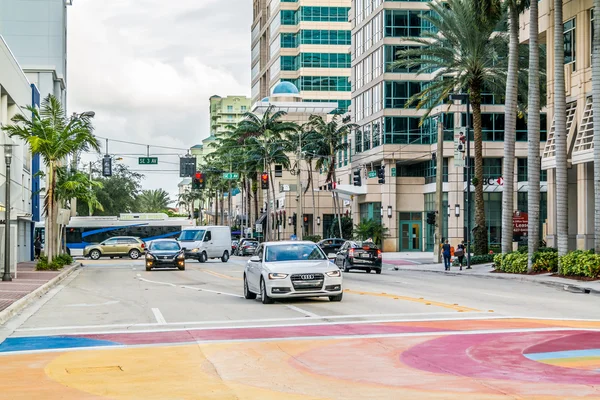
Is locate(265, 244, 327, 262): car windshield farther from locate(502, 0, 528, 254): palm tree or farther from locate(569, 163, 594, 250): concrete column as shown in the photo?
locate(502, 0, 528, 254): palm tree

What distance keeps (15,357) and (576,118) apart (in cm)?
3329

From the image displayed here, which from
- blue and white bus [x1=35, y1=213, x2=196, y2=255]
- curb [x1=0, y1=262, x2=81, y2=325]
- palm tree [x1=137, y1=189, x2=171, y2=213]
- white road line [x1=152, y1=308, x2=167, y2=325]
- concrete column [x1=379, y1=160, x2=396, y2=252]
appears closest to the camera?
white road line [x1=152, y1=308, x2=167, y2=325]

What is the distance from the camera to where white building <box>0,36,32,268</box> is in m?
46.2

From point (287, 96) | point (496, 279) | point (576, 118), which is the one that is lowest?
point (496, 279)

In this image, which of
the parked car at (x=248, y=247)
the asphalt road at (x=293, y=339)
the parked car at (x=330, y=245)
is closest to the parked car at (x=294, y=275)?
the asphalt road at (x=293, y=339)

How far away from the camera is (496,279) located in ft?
123

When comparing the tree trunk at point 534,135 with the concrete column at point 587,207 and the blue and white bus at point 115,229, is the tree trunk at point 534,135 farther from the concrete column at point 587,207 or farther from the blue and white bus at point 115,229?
the blue and white bus at point 115,229

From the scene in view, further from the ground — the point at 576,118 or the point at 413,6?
the point at 413,6

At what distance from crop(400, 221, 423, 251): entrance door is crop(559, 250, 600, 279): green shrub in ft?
141

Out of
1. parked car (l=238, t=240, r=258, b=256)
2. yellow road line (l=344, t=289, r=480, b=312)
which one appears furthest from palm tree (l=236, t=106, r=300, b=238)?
yellow road line (l=344, t=289, r=480, b=312)

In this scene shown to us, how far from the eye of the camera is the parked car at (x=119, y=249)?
222 feet

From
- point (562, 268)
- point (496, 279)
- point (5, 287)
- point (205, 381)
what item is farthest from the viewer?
point (496, 279)

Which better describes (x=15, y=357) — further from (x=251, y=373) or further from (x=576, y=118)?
(x=576, y=118)

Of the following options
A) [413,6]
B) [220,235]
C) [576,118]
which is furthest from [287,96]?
[576,118]
